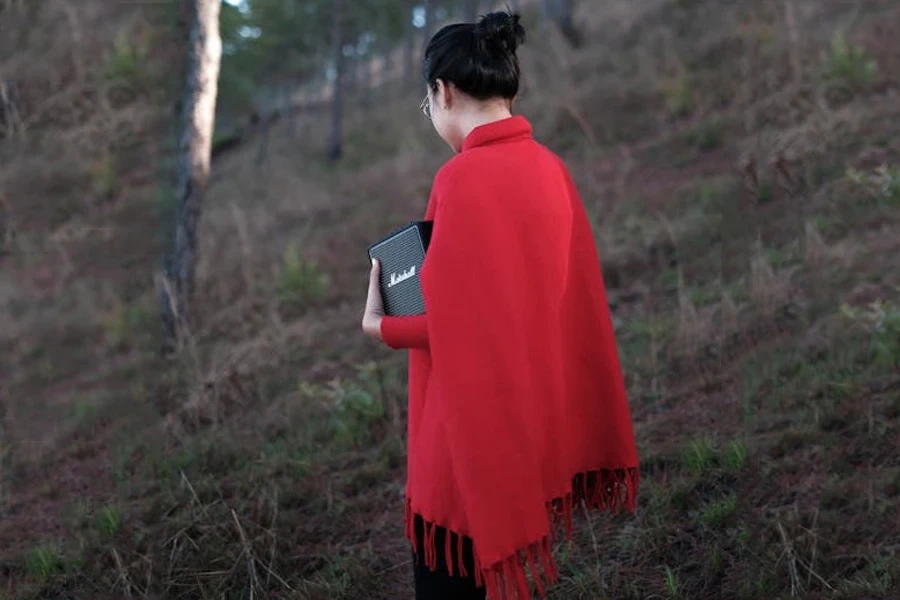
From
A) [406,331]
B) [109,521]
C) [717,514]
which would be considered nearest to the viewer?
[406,331]

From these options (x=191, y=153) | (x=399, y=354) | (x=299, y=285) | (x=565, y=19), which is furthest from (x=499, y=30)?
(x=565, y=19)

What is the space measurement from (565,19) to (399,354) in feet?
39.3

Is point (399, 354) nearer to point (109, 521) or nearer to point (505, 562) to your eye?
point (109, 521)

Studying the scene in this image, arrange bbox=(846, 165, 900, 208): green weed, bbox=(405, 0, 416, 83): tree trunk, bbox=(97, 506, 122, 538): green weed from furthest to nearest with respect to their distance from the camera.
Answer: bbox=(405, 0, 416, 83): tree trunk, bbox=(846, 165, 900, 208): green weed, bbox=(97, 506, 122, 538): green weed

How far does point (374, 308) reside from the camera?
2.52 metres

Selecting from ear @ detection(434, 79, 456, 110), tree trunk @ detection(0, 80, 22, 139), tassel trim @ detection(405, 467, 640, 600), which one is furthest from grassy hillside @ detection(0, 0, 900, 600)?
ear @ detection(434, 79, 456, 110)

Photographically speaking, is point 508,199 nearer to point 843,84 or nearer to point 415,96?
point 843,84

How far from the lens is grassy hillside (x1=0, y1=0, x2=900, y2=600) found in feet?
13.2

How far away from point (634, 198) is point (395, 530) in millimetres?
5713

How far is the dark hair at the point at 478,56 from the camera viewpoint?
2324 mm

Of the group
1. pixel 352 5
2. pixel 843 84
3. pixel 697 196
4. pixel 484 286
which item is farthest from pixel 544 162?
pixel 352 5

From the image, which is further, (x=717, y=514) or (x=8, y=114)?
(x=8, y=114)

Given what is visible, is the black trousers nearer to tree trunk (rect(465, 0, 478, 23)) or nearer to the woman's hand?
the woman's hand

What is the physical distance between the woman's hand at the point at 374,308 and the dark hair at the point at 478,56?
1.82 feet
